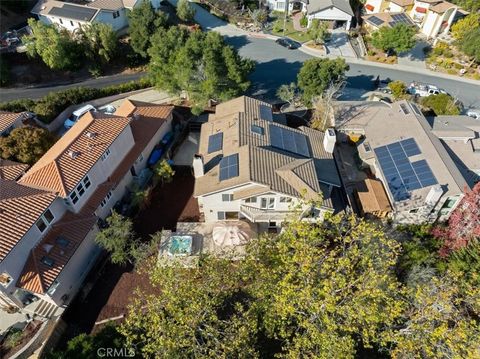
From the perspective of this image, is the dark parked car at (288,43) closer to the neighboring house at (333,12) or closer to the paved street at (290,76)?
the paved street at (290,76)

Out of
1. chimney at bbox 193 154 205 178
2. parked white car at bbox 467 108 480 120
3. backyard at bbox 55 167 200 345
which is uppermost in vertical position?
chimney at bbox 193 154 205 178

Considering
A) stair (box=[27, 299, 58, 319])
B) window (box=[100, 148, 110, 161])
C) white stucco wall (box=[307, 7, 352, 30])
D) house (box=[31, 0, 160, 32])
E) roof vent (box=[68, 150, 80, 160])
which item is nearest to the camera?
stair (box=[27, 299, 58, 319])

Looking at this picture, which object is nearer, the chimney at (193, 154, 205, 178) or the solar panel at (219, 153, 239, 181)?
the solar panel at (219, 153, 239, 181)

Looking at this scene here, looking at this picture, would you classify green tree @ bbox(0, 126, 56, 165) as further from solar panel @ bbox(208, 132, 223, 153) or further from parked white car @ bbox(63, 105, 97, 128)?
solar panel @ bbox(208, 132, 223, 153)

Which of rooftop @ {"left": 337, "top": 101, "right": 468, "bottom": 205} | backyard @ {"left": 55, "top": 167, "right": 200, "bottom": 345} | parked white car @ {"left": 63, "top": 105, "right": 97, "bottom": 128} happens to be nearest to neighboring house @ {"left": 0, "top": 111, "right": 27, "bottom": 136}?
parked white car @ {"left": 63, "top": 105, "right": 97, "bottom": 128}

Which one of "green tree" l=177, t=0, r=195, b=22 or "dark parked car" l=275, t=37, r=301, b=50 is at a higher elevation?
"green tree" l=177, t=0, r=195, b=22

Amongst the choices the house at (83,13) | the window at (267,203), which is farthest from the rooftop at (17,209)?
the house at (83,13)

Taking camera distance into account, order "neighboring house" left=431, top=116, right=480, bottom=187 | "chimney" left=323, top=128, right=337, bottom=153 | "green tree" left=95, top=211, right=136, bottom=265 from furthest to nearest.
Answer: "neighboring house" left=431, top=116, right=480, bottom=187 → "chimney" left=323, top=128, right=337, bottom=153 → "green tree" left=95, top=211, right=136, bottom=265
